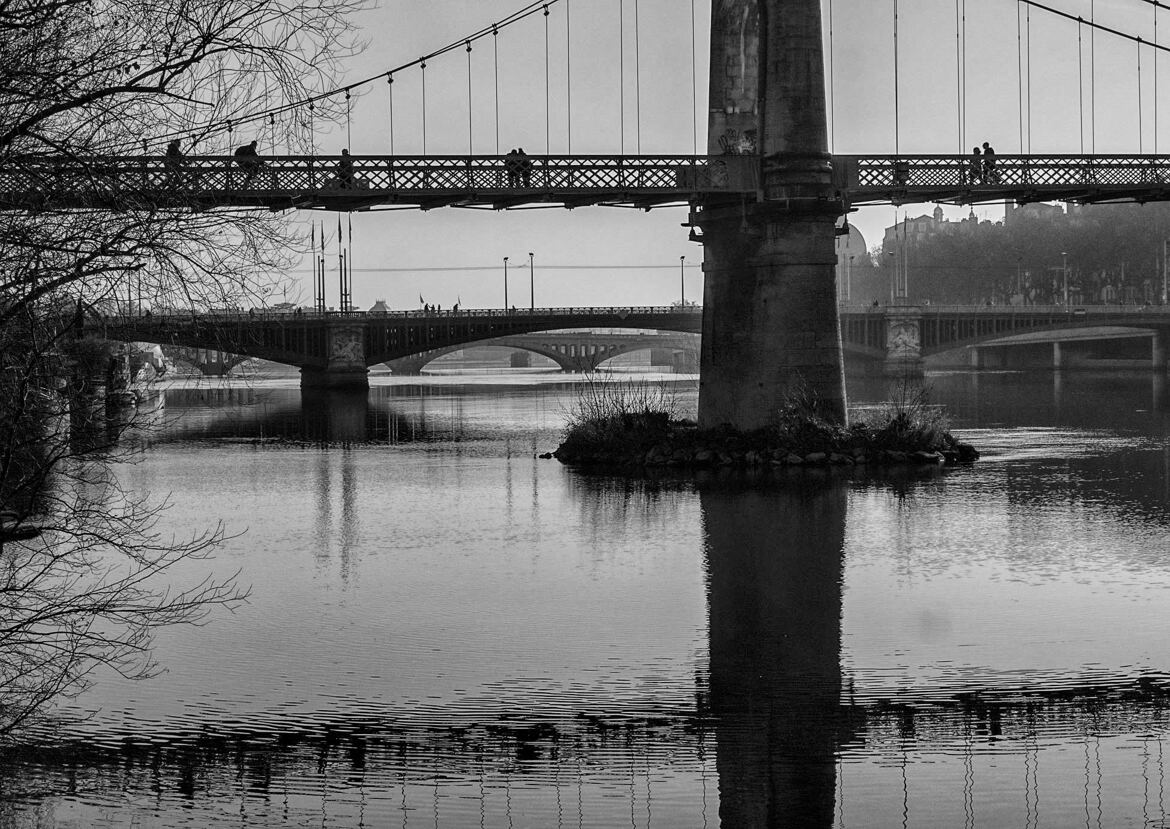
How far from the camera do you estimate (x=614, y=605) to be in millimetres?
23625

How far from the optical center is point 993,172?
5088 centimetres

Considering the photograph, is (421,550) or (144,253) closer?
(144,253)

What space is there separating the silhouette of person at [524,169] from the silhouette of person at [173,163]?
34.5 meters

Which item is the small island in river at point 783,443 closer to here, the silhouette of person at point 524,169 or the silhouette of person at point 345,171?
the silhouette of person at point 524,169

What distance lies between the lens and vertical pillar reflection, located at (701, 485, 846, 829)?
47.5 feet

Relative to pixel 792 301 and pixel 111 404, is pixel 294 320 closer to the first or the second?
pixel 792 301

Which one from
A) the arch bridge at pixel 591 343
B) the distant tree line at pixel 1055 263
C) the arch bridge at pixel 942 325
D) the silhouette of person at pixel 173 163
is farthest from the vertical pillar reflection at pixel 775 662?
the distant tree line at pixel 1055 263

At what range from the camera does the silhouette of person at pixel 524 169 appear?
46.8 m

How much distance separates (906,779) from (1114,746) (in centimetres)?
229

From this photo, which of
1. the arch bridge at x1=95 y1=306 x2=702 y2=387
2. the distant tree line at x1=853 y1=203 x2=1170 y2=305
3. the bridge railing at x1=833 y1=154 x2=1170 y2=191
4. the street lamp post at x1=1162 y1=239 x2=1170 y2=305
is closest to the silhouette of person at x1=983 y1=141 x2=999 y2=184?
the bridge railing at x1=833 y1=154 x2=1170 y2=191

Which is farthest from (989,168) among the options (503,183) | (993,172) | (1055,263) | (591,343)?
(1055,263)

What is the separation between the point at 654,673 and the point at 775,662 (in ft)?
5.01

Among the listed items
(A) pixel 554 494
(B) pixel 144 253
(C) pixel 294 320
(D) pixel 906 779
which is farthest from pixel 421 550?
(C) pixel 294 320

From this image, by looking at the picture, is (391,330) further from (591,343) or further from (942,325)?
(942,325)
